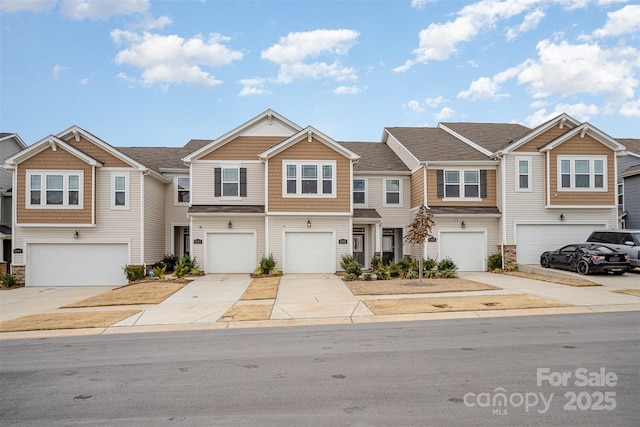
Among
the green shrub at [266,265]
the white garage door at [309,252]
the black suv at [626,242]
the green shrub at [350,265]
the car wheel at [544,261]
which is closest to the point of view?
the black suv at [626,242]

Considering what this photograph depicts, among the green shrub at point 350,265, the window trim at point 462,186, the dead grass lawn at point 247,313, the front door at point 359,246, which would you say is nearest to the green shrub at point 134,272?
the dead grass lawn at point 247,313

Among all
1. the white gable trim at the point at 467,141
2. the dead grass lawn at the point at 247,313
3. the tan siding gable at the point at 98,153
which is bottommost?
the dead grass lawn at the point at 247,313

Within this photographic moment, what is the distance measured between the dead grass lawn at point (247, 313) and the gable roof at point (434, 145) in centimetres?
1363

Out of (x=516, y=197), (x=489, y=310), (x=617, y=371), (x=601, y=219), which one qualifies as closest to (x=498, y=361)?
(x=617, y=371)

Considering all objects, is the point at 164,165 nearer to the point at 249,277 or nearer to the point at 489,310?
the point at 249,277

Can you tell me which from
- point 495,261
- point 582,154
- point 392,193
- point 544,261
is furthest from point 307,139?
point 582,154

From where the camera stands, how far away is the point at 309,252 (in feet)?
74.3

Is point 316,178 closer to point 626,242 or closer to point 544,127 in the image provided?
point 544,127

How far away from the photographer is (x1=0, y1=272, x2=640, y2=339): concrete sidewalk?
38.7 ft

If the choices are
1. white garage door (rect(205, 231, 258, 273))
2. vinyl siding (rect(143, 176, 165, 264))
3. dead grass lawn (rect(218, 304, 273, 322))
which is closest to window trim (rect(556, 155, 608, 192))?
white garage door (rect(205, 231, 258, 273))

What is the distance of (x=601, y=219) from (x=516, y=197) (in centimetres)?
469

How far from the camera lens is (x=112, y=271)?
2239 centimetres

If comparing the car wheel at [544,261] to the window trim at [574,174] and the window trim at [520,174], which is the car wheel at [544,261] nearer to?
the window trim at [520,174]

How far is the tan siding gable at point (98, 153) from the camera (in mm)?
22281
